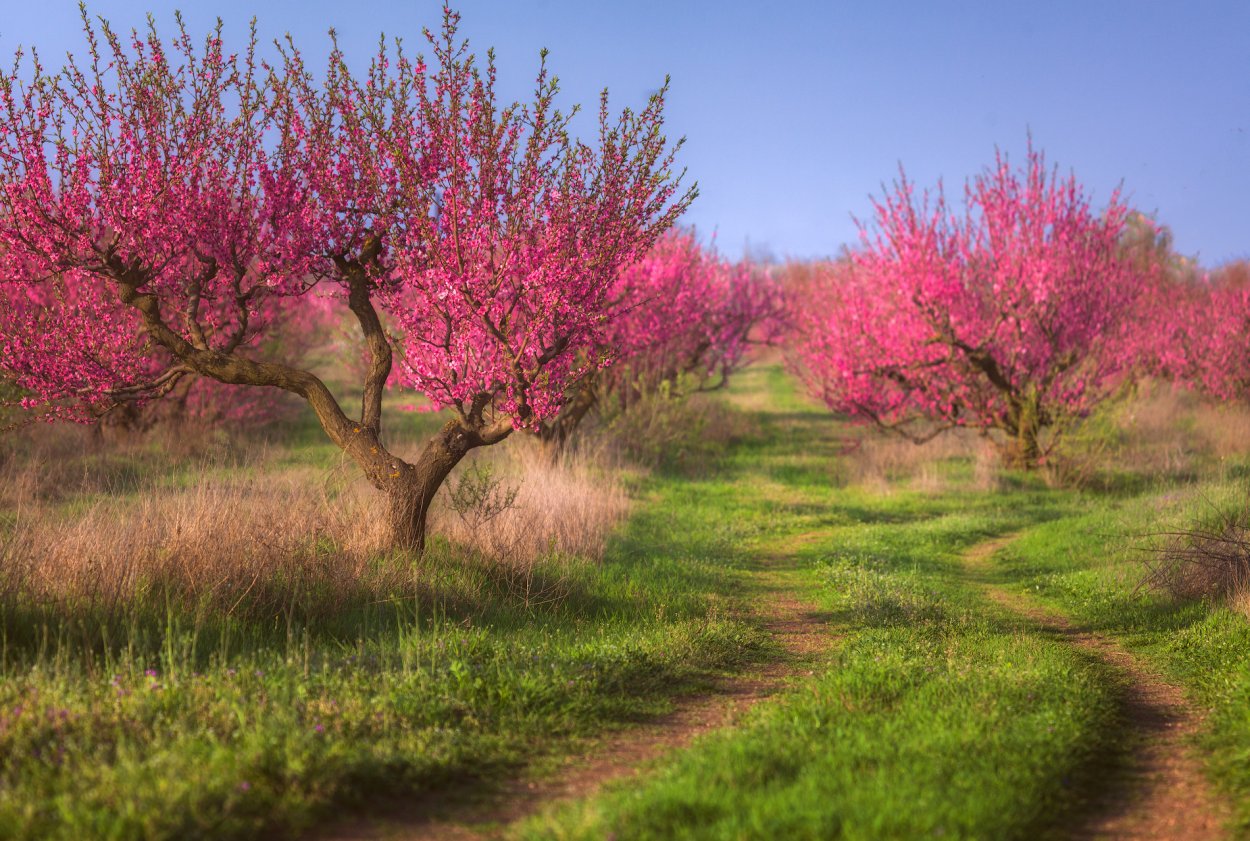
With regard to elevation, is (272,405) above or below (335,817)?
above

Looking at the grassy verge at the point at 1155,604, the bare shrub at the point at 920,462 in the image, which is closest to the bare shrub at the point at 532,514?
the grassy verge at the point at 1155,604

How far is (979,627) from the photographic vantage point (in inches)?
338

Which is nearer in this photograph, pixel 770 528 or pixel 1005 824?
pixel 1005 824

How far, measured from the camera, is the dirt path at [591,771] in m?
4.52

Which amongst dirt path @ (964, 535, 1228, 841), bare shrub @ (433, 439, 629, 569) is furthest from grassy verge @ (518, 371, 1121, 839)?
bare shrub @ (433, 439, 629, 569)

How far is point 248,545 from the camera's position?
788 cm

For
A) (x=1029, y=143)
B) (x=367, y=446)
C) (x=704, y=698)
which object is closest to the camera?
(x=704, y=698)

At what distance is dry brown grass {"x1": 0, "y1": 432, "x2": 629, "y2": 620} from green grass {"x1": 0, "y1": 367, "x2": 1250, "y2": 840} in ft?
0.87

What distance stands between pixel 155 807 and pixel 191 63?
667 cm

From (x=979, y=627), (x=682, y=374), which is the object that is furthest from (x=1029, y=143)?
(x=979, y=627)

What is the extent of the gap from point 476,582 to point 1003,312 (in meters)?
13.1

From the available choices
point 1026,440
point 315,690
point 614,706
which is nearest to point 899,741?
point 614,706

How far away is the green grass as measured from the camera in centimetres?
442

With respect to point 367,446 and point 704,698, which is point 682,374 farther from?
point 704,698
